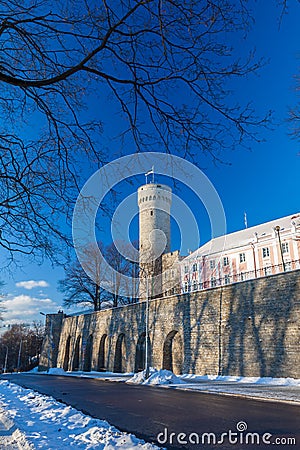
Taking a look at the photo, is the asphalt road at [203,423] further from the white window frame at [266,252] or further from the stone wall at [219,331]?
the white window frame at [266,252]

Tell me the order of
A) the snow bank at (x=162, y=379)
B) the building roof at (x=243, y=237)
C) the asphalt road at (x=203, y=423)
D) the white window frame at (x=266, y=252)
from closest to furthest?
1. the asphalt road at (x=203, y=423)
2. the snow bank at (x=162, y=379)
3. the white window frame at (x=266, y=252)
4. the building roof at (x=243, y=237)

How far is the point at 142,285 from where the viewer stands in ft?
129

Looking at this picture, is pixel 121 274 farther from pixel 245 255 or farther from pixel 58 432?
pixel 58 432

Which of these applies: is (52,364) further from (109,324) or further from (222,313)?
(222,313)

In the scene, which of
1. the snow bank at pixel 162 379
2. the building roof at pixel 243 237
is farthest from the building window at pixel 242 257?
the snow bank at pixel 162 379

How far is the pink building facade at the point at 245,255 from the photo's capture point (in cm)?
3562

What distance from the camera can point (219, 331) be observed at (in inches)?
855

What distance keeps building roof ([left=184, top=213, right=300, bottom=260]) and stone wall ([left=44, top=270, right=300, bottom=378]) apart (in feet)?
50.9

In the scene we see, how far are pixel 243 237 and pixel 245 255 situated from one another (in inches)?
119

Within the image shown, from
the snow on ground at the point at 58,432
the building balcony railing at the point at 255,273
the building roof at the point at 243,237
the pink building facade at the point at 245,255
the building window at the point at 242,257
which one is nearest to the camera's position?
the snow on ground at the point at 58,432

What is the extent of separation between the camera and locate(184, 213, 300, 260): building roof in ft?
127

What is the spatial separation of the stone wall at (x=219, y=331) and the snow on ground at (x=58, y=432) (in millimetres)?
12913

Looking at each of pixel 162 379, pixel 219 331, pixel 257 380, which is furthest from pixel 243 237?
pixel 162 379

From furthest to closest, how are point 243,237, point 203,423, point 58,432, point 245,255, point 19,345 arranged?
point 19,345
point 243,237
point 245,255
point 203,423
point 58,432
